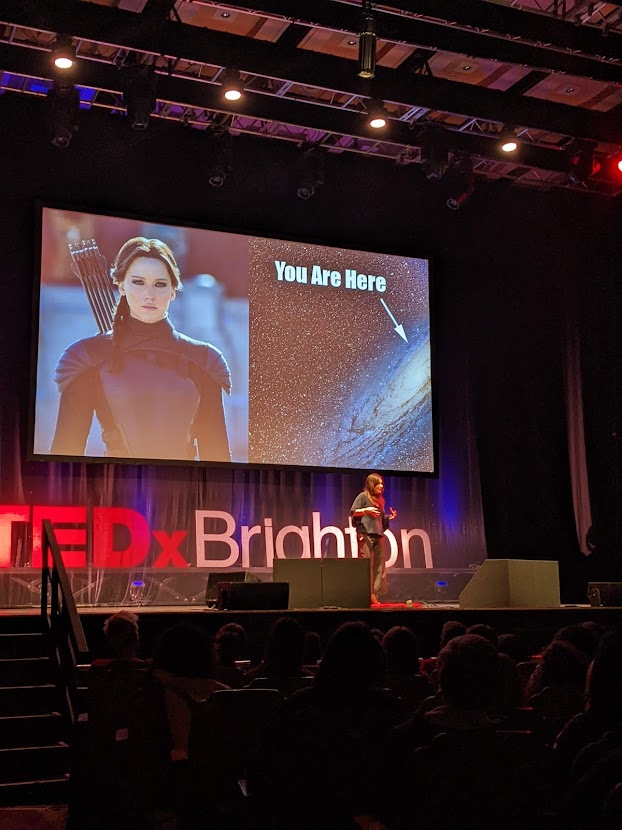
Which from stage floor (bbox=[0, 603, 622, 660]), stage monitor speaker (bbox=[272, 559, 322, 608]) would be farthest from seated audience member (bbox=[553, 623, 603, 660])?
stage monitor speaker (bbox=[272, 559, 322, 608])

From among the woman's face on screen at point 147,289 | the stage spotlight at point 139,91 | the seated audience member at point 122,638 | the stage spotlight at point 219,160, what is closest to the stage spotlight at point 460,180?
the stage spotlight at point 219,160

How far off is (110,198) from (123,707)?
734 centimetres

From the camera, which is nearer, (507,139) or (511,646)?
(511,646)

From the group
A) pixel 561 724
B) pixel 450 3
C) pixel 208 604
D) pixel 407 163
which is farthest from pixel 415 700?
pixel 407 163

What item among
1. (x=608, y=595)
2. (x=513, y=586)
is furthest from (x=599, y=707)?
(x=608, y=595)

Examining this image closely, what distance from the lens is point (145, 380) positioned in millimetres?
9508

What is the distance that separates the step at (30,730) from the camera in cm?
505

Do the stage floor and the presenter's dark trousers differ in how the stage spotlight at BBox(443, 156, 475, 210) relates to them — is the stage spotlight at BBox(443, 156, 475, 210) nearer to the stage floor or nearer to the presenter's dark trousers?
the presenter's dark trousers

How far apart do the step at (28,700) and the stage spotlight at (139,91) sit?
5067mm

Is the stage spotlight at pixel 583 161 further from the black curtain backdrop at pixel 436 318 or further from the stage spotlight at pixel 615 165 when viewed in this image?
the black curtain backdrop at pixel 436 318

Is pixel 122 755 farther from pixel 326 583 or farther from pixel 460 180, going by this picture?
pixel 460 180

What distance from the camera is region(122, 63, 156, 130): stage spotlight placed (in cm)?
836

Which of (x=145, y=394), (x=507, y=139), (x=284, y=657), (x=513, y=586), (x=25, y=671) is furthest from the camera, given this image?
(x=507, y=139)

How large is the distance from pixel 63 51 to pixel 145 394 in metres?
3.25
